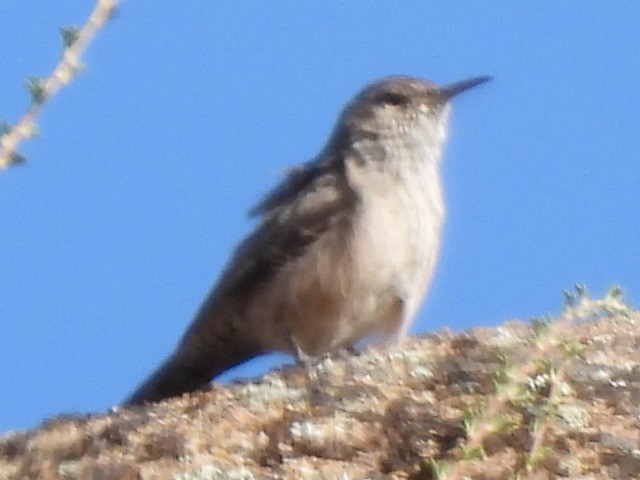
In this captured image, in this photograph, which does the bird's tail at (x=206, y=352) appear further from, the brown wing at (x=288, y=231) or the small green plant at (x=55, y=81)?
the small green plant at (x=55, y=81)

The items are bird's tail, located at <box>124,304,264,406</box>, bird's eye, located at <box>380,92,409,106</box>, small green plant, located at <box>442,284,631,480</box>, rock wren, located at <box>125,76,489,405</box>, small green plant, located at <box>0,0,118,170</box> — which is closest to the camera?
small green plant, located at <box>0,0,118,170</box>

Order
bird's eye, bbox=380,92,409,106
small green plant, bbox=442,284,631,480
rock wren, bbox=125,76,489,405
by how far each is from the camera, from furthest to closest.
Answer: bird's eye, bbox=380,92,409,106
rock wren, bbox=125,76,489,405
small green plant, bbox=442,284,631,480

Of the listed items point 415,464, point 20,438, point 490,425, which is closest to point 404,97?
point 20,438

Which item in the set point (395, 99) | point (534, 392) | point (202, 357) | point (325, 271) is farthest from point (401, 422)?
point (395, 99)

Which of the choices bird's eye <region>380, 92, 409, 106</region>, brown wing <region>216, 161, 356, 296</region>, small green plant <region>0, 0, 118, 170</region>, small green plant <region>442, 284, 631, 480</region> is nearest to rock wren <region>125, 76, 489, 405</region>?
brown wing <region>216, 161, 356, 296</region>

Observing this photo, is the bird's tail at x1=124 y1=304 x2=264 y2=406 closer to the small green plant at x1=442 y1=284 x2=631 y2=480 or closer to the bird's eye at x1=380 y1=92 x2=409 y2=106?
the bird's eye at x1=380 y1=92 x2=409 y2=106

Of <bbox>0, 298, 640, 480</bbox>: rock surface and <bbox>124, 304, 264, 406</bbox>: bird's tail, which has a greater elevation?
<bbox>124, 304, 264, 406</bbox>: bird's tail

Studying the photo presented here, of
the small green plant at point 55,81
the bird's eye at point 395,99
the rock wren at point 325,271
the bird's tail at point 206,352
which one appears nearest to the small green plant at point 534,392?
the small green plant at point 55,81
